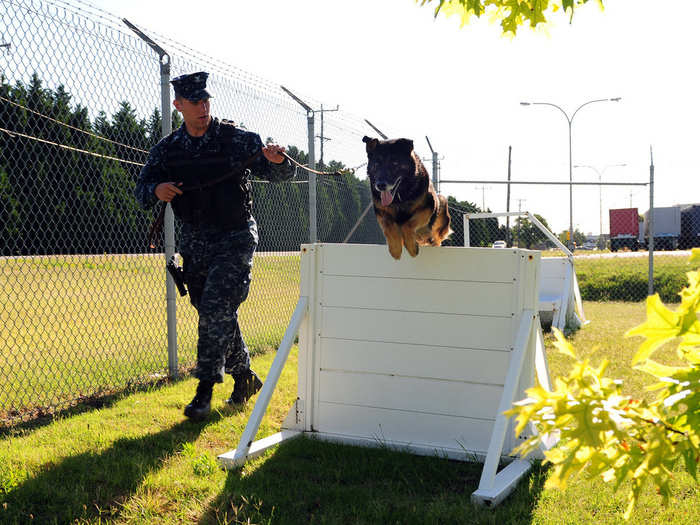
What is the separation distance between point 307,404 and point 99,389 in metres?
1.91

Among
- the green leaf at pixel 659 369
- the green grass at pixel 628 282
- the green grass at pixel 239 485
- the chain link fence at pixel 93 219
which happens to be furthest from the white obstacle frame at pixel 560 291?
the green leaf at pixel 659 369

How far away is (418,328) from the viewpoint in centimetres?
362

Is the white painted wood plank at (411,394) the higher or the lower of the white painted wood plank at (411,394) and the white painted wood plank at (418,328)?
the lower

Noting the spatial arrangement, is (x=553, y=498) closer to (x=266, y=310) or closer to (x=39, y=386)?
(x=39, y=386)

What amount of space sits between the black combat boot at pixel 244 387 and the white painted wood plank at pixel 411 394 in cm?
94

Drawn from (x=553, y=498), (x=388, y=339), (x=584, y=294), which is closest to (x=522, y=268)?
(x=388, y=339)

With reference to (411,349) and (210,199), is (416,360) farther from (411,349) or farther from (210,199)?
(210,199)

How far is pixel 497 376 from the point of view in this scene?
11.3 ft

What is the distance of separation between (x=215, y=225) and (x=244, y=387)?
125cm

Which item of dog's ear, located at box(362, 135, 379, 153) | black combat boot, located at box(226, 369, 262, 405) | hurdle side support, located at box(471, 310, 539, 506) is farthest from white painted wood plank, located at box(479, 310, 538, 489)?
black combat boot, located at box(226, 369, 262, 405)

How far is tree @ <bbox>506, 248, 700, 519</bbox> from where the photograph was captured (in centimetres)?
110


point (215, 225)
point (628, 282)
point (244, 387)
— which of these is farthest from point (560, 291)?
point (215, 225)

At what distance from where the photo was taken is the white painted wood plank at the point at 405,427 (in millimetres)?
3494

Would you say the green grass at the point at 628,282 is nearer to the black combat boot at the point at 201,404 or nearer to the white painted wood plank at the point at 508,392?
the white painted wood plank at the point at 508,392
